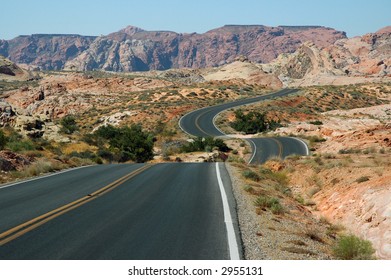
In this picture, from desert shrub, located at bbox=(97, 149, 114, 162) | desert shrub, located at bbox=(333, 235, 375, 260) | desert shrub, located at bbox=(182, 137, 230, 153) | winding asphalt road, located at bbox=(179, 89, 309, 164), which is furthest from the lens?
desert shrub, located at bbox=(182, 137, 230, 153)

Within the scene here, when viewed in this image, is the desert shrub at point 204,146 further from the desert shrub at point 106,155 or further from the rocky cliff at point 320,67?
Result: the rocky cliff at point 320,67

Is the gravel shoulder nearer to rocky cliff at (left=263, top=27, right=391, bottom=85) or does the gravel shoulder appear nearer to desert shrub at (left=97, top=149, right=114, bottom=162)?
desert shrub at (left=97, top=149, right=114, bottom=162)

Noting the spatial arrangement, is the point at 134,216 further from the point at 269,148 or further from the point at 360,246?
the point at 269,148

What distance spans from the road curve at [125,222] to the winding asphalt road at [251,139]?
73.2 feet

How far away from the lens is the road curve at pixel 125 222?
7036 mm

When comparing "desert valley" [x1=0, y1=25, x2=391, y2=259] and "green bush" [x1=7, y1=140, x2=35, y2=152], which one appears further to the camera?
"green bush" [x1=7, y1=140, x2=35, y2=152]

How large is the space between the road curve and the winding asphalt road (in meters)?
22.3

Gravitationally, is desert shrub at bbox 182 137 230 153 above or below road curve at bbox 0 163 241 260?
below

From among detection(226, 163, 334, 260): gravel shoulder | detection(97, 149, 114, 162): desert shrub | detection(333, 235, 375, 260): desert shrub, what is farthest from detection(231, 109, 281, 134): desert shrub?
detection(333, 235, 375, 260): desert shrub

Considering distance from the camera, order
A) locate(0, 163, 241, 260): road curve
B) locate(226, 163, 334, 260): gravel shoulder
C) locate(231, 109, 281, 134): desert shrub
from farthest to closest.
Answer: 1. locate(231, 109, 281, 134): desert shrub
2. locate(226, 163, 334, 260): gravel shoulder
3. locate(0, 163, 241, 260): road curve

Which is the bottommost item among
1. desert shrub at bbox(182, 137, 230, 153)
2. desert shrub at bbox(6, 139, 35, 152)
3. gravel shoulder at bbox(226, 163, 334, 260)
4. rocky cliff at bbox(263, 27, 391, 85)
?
desert shrub at bbox(182, 137, 230, 153)

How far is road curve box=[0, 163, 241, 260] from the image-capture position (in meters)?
7.04

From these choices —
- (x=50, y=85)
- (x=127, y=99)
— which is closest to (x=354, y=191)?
(x=127, y=99)
